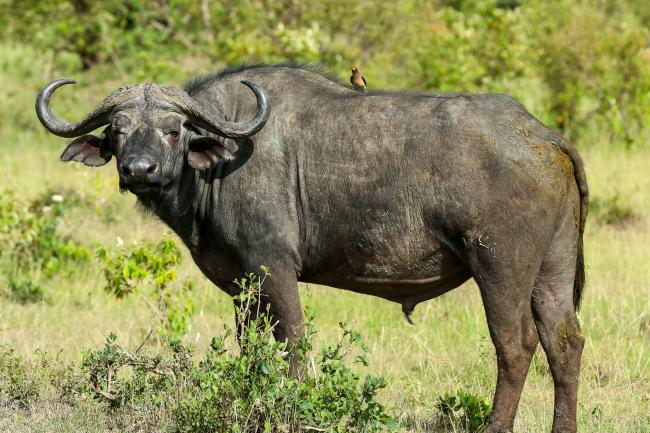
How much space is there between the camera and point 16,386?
569cm

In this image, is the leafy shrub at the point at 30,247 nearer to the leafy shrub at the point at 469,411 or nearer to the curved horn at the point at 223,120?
the curved horn at the point at 223,120

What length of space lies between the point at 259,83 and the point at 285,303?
1.23 metres

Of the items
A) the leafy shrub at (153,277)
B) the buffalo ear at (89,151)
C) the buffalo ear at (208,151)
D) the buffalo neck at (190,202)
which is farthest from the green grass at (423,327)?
the buffalo ear at (89,151)

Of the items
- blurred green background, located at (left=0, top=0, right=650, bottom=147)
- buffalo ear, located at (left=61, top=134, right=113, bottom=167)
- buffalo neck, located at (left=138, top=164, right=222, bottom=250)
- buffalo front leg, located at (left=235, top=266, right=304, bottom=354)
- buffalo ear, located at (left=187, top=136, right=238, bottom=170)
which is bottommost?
buffalo front leg, located at (left=235, top=266, right=304, bottom=354)

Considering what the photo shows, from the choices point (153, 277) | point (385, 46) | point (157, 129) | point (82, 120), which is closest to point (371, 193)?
point (157, 129)

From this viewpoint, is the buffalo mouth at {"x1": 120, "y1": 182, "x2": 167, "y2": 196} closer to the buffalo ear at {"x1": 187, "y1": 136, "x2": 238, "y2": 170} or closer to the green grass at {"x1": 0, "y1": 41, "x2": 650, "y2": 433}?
the buffalo ear at {"x1": 187, "y1": 136, "x2": 238, "y2": 170}

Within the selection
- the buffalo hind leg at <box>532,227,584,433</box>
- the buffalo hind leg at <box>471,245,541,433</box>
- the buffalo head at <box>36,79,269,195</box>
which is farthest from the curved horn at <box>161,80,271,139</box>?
the buffalo hind leg at <box>532,227,584,433</box>

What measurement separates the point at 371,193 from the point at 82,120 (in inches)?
A: 62.5

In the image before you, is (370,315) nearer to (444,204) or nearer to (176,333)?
(176,333)

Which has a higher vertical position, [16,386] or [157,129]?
[157,129]

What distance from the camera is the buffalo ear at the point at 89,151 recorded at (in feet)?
18.3

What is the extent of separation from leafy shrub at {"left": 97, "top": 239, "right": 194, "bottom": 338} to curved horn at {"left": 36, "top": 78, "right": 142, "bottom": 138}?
183 centimetres

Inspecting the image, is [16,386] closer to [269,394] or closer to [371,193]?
[269,394]

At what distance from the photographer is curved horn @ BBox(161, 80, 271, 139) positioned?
17.1ft
